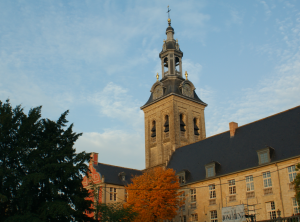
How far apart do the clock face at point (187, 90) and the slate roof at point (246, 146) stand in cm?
1488

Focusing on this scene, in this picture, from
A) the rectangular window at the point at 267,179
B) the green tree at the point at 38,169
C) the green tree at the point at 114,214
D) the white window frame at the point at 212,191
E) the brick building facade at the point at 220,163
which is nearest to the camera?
the green tree at the point at 38,169

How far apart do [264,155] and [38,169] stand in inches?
850

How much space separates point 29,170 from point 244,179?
69.2 ft

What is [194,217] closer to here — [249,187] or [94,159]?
[249,187]

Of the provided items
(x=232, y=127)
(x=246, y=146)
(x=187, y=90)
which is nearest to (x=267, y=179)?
(x=246, y=146)

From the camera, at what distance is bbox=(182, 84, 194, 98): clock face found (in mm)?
60791

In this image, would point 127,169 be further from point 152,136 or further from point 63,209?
point 63,209

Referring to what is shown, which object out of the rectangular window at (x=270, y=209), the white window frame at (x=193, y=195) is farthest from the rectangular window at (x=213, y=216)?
the rectangular window at (x=270, y=209)

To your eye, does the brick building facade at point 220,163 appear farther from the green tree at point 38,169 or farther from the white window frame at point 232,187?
the green tree at point 38,169

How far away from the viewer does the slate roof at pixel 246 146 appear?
35.3m

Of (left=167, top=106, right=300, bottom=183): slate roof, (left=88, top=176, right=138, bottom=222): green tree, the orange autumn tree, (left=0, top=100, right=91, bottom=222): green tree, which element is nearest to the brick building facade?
(left=167, top=106, right=300, bottom=183): slate roof

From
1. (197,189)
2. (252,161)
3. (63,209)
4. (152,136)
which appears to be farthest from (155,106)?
(63,209)

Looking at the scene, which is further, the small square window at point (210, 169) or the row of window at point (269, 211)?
the small square window at point (210, 169)

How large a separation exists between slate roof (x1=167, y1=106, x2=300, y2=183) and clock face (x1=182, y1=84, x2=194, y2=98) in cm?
1488
